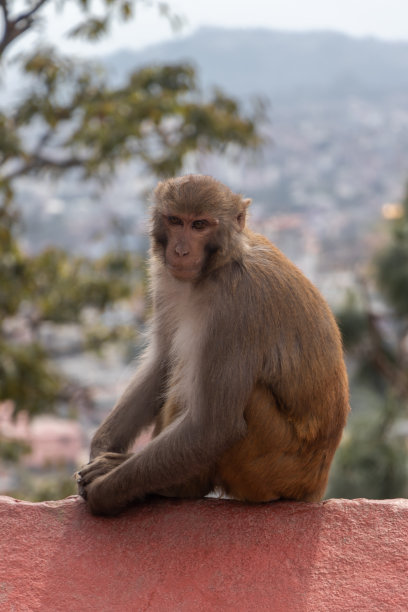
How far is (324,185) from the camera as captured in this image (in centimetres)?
5016

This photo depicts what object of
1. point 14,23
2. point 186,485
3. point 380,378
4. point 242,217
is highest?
point 14,23

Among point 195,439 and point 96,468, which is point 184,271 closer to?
point 195,439

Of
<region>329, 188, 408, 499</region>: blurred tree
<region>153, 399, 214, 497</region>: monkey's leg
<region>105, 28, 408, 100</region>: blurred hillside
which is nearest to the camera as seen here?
<region>153, 399, 214, 497</region>: monkey's leg

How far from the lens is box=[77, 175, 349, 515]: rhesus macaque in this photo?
2465 mm

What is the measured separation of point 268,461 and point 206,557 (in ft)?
1.30

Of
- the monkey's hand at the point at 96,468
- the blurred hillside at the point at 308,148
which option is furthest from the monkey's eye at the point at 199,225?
the blurred hillside at the point at 308,148

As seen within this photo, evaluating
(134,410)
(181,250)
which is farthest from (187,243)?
(134,410)

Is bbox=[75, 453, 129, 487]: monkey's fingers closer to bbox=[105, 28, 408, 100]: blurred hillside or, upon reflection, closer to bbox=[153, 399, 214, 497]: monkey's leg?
bbox=[153, 399, 214, 497]: monkey's leg

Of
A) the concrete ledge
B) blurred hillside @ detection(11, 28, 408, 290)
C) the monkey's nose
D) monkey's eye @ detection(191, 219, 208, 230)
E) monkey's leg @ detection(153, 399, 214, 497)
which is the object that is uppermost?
blurred hillside @ detection(11, 28, 408, 290)

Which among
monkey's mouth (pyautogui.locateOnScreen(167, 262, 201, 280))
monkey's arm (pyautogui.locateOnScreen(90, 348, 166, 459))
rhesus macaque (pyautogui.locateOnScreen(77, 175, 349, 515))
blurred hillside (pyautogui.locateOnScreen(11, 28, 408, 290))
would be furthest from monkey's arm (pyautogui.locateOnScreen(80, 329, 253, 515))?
blurred hillside (pyautogui.locateOnScreen(11, 28, 408, 290))

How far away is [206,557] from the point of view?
234cm

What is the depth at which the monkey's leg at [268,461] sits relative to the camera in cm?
252

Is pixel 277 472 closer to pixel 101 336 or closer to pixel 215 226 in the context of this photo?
pixel 215 226

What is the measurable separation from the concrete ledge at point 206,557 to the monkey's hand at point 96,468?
8 cm
